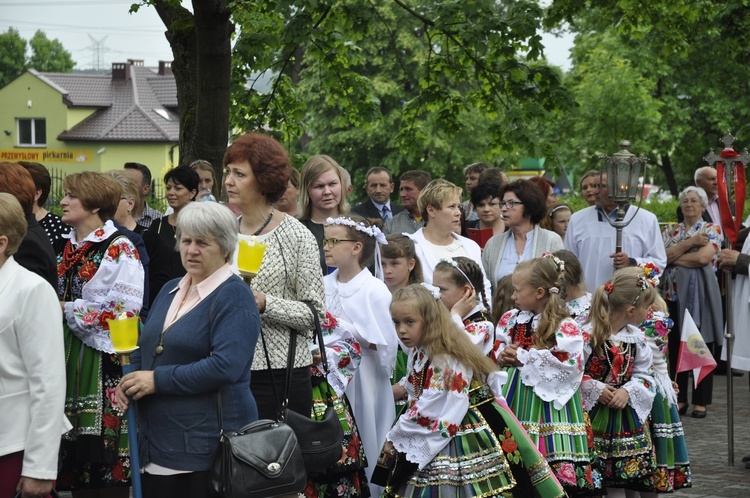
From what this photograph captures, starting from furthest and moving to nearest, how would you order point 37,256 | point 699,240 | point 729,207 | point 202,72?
point 699,240 < point 202,72 < point 729,207 < point 37,256

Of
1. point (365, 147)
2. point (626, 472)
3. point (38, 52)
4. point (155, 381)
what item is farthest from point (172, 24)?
point (38, 52)

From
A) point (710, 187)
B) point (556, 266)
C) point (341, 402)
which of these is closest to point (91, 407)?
point (341, 402)

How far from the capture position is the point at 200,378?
14.5 ft

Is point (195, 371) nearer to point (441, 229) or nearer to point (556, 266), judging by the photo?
point (556, 266)

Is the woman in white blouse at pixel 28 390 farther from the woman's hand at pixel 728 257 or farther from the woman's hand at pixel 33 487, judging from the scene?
the woman's hand at pixel 728 257

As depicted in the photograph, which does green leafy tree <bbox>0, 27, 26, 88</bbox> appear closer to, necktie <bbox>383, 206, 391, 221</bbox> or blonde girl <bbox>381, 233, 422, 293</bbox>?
necktie <bbox>383, 206, 391, 221</bbox>

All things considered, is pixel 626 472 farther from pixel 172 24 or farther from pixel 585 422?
pixel 172 24

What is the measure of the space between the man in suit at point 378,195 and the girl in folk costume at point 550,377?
404cm

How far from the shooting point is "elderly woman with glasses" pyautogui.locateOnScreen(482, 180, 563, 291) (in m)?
8.90

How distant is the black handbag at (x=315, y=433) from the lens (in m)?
5.20

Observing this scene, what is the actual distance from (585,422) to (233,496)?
308 cm

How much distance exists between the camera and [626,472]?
23.3ft

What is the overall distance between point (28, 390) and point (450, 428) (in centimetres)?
217

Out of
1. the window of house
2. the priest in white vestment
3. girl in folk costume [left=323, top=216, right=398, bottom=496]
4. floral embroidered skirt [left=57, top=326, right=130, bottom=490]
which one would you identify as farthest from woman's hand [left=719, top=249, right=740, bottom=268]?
the window of house
